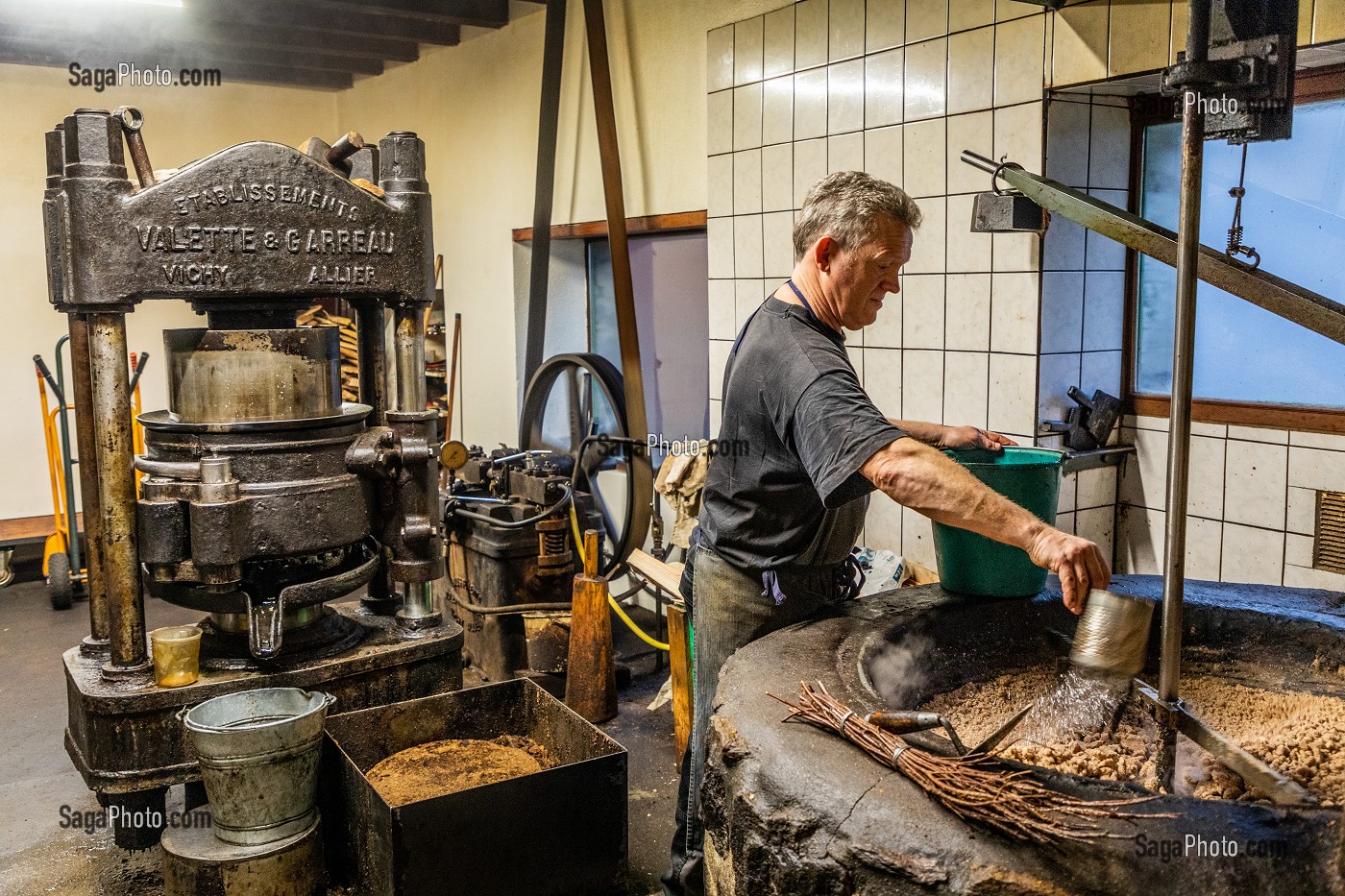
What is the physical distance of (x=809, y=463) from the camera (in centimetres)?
198

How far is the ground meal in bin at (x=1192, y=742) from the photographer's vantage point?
1912mm

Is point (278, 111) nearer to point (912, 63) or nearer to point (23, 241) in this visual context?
point (23, 241)

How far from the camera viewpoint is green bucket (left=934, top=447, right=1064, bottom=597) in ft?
7.80

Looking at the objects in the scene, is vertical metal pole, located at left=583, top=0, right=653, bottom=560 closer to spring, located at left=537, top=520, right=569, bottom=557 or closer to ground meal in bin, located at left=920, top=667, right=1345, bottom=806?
spring, located at left=537, top=520, right=569, bottom=557

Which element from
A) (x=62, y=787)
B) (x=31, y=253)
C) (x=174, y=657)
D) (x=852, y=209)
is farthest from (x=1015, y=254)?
(x=31, y=253)

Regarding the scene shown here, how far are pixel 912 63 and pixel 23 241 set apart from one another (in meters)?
5.95

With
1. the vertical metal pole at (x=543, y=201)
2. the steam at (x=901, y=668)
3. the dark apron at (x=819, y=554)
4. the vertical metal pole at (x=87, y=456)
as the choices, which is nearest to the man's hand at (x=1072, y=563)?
the steam at (x=901, y=668)

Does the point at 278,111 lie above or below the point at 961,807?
above

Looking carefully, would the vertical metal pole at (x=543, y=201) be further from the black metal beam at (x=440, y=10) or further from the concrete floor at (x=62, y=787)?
the concrete floor at (x=62, y=787)

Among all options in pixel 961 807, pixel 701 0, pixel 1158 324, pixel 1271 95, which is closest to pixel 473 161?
pixel 701 0

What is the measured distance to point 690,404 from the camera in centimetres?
525

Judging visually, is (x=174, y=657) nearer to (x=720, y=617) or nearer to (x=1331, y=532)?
(x=720, y=617)

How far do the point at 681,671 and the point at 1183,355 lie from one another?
2.34 meters

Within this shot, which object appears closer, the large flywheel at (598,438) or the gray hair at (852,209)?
the gray hair at (852,209)
